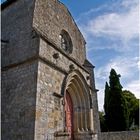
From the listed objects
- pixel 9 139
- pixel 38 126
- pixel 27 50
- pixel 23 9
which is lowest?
pixel 9 139

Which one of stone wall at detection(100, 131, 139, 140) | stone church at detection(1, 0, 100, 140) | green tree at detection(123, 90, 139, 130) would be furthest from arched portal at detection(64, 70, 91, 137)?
green tree at detection(123, 90, 139, 130)

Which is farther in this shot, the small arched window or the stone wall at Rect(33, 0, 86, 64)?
the small arched window

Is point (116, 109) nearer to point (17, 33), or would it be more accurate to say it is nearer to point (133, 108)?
point (133, 108)

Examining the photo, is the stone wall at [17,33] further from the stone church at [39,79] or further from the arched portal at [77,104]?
the arched portal at [77,104]

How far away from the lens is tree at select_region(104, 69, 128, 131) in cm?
1877

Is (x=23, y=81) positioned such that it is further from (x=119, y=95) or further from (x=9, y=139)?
(x=119, y=95)

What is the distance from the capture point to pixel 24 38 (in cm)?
768

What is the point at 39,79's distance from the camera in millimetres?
6758

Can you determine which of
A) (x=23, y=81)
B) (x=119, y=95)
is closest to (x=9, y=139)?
(x=23, y=81)

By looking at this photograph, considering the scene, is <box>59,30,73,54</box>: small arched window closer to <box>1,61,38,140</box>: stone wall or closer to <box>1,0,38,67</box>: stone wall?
<box>1,0,38,67</box>: stone wall

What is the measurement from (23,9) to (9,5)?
0.95m

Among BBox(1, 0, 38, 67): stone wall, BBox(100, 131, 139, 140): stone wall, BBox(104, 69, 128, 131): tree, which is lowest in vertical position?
BBox(100, 131, 139, 140): stone wall

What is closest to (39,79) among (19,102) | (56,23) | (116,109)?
(19,102)

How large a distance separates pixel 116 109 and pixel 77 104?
10935 mm
